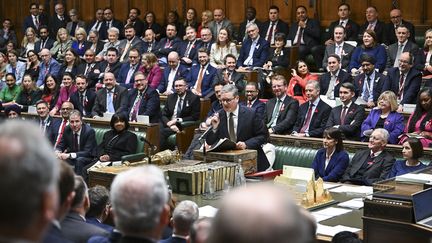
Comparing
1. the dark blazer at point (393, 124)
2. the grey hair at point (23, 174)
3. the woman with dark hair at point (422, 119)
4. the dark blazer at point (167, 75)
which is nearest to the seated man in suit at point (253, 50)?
the dark blazer at point (167, 75)

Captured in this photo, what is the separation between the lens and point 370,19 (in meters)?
11.5

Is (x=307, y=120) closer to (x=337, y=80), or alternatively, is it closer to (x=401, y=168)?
(x=337, y=80)

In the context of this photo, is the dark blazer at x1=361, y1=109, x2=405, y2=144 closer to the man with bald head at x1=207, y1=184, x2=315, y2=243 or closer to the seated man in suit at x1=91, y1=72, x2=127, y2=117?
the seated man in suit at x1=91, y1=72, x2=127, y2=117

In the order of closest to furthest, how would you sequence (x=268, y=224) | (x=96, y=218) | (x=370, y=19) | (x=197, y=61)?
(x=268, y=224), (x=96, y=218), (x=370, y=19), (x=197, y=61)

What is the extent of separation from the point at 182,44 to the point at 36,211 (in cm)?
1137

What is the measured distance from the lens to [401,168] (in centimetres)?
679

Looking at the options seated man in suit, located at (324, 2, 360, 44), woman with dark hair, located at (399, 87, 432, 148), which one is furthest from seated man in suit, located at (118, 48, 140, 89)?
woman with dark hair, located at (399, 87, 432, 148)

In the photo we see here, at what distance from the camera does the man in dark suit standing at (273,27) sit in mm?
12547

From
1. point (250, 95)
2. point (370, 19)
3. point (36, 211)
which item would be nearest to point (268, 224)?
point (36, 211)

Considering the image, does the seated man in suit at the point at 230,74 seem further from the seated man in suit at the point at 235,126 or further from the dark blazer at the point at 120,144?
the seated man in suit at the point at 235,126

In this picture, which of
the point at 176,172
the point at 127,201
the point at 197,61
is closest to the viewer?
the point at 127,201

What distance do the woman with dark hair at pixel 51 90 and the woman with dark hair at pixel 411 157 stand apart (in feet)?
21.5

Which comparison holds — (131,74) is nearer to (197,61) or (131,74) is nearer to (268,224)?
(197,61)

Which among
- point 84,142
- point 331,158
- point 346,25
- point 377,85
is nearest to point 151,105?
point 84,142
